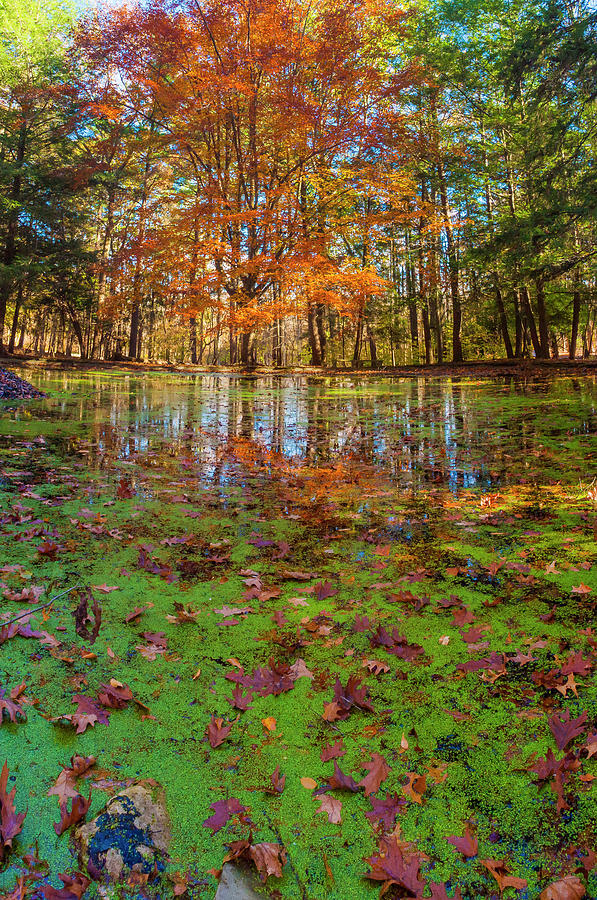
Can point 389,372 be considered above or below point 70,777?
above

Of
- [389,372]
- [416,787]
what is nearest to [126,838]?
[416,787]

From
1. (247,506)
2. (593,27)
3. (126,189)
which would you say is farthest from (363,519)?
(126,189)

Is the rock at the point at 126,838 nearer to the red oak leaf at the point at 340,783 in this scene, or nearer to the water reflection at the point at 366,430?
the red oak leaf at the point at 340,783

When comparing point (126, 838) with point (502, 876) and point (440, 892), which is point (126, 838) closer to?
point (440, 892)

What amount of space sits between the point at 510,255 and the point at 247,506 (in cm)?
1123

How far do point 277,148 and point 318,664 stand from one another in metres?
19.7

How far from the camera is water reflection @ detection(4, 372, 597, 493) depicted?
505 centimetres

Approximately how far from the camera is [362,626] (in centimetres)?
230

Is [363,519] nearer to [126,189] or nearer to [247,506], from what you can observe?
[247,506]

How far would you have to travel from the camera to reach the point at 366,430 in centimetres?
739

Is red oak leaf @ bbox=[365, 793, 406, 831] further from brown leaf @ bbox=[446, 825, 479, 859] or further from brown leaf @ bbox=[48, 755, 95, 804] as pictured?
brown leaf @ bbox=[48, 755, 95, 804]

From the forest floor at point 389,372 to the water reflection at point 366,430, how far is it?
545 cm

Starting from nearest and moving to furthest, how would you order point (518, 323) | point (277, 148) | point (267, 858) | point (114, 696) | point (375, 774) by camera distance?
1. point (267, 858)
2. point (375, 774)
3. point (114, 696)
4. point (277, 148)
5. point (518, 323)

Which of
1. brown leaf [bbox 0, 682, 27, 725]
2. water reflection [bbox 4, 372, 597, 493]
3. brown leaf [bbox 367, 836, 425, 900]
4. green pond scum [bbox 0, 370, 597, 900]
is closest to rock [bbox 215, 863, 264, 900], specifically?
green pond scum [bbox 0, 370, 597, 900]
